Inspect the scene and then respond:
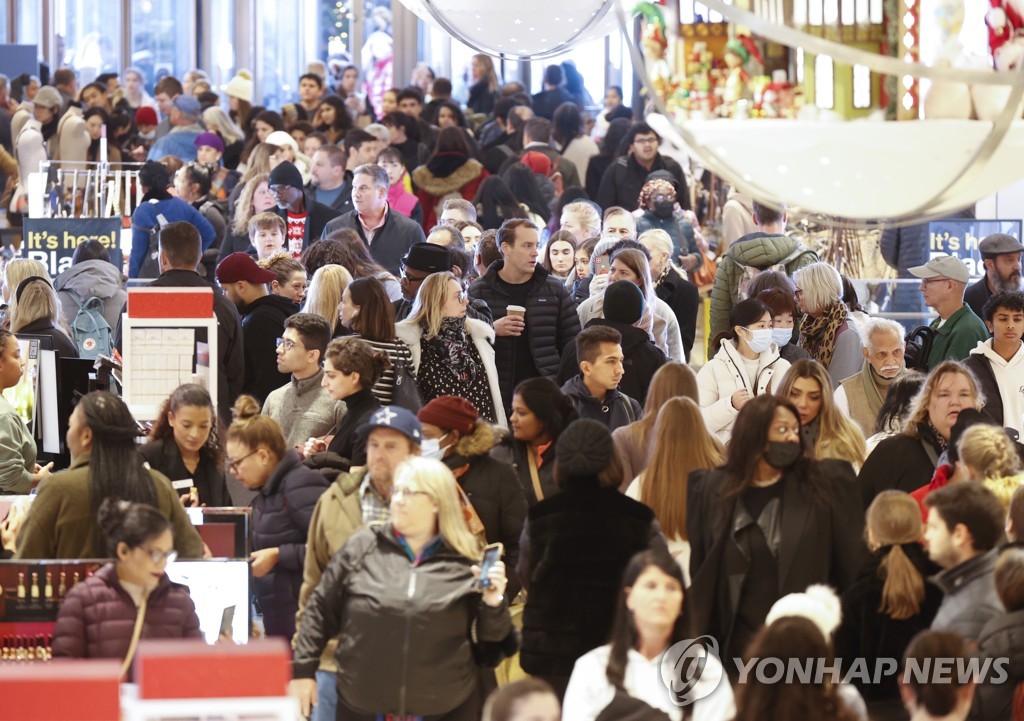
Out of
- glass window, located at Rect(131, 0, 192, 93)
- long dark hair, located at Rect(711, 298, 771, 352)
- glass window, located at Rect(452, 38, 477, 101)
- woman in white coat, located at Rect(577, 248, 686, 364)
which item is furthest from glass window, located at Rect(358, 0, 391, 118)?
long dark hair, located at Rect(711, 298, 771, 352)

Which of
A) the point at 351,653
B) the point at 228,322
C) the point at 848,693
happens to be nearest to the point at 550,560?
the point at 351,653

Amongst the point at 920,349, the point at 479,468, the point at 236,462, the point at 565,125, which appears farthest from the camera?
the point at 565,125

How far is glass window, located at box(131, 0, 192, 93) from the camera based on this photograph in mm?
23250

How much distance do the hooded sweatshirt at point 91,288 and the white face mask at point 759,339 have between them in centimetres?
363

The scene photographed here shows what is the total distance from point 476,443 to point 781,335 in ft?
7.46

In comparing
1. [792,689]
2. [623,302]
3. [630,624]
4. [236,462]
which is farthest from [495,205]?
[792,689]

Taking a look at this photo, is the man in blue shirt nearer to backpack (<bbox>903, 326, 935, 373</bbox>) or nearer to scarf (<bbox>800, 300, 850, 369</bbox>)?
scarf (<bbox>800, 300, 850, 369</bbox>)

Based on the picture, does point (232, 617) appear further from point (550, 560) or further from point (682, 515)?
point (682, 515)

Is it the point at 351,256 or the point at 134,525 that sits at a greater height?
the point at 351,256

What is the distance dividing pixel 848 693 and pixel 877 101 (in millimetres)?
2051

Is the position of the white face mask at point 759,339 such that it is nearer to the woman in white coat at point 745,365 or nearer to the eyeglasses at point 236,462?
the woman in white coat at point 745,365

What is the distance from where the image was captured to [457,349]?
23.7ft

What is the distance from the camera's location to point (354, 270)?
8383 millimetres

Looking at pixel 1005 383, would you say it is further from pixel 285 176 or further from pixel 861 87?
pixel 861 87
